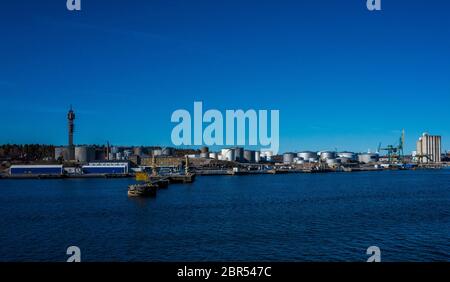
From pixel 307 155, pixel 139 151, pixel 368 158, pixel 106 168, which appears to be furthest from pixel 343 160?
pixel 106 168

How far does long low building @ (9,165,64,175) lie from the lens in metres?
43.3

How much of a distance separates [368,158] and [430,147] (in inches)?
697

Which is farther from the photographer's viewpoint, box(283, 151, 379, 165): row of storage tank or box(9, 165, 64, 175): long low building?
box(283, 151, 379, 165): row of storage tank

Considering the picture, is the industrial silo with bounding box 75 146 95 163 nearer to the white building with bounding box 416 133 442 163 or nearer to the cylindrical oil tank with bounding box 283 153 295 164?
the cylindrical oil tank with bounding box 283 153 295 164

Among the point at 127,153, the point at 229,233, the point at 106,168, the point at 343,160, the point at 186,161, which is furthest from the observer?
the point at 343,160

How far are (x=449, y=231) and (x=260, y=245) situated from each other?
176 inches

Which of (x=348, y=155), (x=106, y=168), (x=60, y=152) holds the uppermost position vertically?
(x=60, y=152)

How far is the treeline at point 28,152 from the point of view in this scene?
57.6 metres

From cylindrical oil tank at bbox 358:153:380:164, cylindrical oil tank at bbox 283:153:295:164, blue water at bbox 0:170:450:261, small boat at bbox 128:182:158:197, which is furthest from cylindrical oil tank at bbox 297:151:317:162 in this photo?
blue water at bbox 0:170:450:261

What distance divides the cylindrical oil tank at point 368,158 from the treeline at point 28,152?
2396 inches

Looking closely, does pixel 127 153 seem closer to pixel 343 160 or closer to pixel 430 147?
pixel 343 160

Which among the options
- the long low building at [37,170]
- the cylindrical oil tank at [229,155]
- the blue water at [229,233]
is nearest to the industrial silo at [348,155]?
the cylindrical oil tank at [229,155]

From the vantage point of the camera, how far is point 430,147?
99438 millimetres
